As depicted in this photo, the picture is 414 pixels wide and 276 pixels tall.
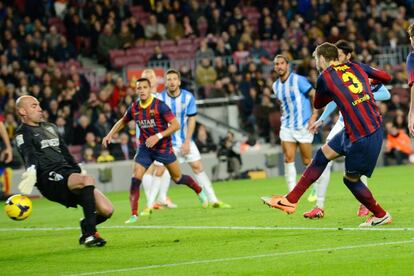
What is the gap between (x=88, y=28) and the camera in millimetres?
31500

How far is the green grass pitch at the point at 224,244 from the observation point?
1013 centimetres

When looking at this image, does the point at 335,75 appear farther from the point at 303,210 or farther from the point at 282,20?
the point at 282,20

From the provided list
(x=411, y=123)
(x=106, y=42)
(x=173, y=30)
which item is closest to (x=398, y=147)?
(x=173, y=30)

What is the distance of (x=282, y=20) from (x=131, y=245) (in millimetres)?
21688

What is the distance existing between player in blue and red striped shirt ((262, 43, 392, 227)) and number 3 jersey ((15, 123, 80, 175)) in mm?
2366

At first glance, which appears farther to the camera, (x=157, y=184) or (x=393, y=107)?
(x=393, y=107)

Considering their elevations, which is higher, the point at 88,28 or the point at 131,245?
the point at 88,28

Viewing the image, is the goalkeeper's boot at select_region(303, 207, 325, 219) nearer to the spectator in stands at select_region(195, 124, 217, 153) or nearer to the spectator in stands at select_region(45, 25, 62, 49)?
the spectator in stands at select_region(195, 124, 217, 153)

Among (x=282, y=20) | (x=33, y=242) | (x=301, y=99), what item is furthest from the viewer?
(x=282, y=20)

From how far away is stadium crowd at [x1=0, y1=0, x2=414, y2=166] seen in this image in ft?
90.7

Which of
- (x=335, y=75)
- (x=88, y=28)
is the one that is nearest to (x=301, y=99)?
(x=335, y=75)

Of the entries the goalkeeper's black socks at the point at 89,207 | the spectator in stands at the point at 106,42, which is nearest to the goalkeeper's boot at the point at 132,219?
the goalkeeper's black socks at the point at 89,207

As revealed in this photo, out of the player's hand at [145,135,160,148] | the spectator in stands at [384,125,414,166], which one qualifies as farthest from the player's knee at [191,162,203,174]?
the spectator in stands at [384,125,414,166]

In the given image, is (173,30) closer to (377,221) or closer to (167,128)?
(167,128)
